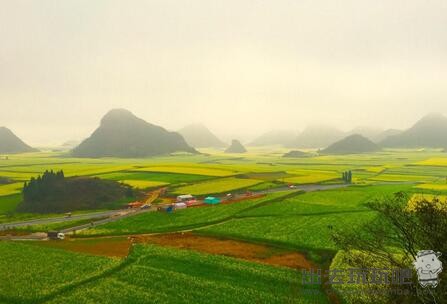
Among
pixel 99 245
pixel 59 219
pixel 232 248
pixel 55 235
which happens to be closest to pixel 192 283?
pixel 232 248

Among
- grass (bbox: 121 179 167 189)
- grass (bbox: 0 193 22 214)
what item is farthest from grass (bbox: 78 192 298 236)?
grass (bbox: 121 179 167 189)

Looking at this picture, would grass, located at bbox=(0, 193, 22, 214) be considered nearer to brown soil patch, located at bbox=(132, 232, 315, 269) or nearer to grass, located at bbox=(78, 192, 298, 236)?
grass, located at bbox=(78, 192, 298, 236)

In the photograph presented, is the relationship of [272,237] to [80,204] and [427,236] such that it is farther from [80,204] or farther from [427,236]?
[80,204]

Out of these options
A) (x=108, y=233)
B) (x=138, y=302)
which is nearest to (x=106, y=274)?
(x=138, y=302)

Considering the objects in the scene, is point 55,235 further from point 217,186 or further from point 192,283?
point 217,186

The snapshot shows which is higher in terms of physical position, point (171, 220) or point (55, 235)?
point (55, 235)

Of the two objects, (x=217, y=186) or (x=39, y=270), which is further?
(x=217, y=186)
